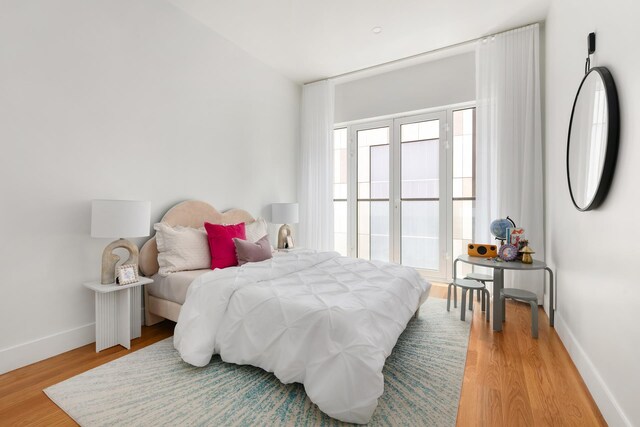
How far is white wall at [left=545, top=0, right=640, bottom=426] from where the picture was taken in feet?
4.40

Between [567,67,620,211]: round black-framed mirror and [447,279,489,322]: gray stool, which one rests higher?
[567,67,620,211]: round black-framed mirror

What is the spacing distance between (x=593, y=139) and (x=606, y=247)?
0.63 metres

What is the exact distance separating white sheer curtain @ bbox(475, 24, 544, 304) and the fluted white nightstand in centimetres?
357

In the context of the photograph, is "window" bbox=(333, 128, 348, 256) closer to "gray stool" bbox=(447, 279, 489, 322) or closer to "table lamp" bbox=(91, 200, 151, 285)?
"gray stool" bbox=(447, 279, 489, 322)

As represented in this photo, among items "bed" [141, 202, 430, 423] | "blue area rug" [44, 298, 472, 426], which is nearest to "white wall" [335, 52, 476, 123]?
"bed" [141, 202, 430, 423]

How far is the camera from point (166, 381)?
1.84 m

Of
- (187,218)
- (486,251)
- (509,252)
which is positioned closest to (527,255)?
(509,252)

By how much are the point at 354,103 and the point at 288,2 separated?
1977mm

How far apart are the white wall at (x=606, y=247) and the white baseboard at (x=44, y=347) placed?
10.8 ft

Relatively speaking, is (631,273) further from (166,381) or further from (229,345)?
(166,381)

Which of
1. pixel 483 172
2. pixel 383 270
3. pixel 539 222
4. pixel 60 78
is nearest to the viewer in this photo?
pixel 60 78

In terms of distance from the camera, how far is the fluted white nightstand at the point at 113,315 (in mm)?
2244

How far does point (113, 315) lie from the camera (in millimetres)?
2322

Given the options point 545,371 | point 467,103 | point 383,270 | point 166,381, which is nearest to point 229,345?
point 166,381
